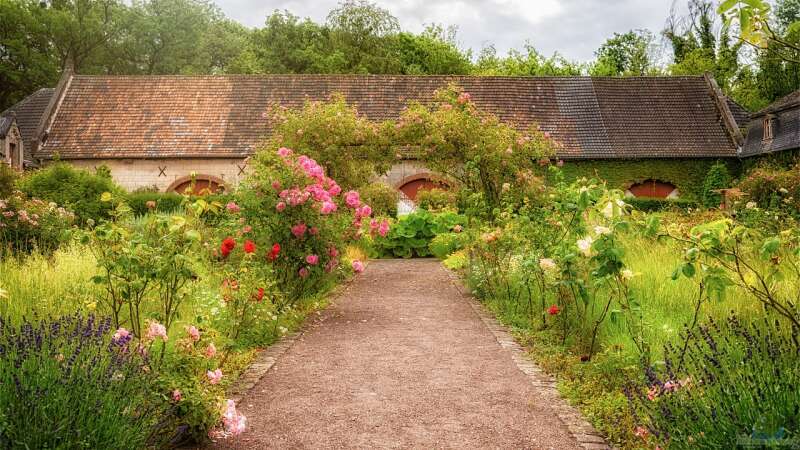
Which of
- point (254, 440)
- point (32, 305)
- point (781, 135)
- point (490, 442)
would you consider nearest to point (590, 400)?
point (490, 442)

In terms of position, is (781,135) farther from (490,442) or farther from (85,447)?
(85,447)

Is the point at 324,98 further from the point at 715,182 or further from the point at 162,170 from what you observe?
the point at 715,182

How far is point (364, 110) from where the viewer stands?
1053 inches

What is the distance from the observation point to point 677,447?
364 centimetres

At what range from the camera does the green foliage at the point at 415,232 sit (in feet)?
58.9

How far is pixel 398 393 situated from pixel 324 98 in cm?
2241

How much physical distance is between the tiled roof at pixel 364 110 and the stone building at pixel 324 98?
4cm

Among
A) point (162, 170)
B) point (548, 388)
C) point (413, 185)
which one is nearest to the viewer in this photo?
point (548, 388)

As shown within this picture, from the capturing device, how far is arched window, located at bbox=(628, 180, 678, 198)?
2619cm

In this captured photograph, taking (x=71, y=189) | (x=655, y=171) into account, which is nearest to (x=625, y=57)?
(x=655, y=171)

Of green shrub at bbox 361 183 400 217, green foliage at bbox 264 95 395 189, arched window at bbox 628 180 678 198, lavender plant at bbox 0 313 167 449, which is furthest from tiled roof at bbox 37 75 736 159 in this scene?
lavender plant at bbox 0 313 167 449

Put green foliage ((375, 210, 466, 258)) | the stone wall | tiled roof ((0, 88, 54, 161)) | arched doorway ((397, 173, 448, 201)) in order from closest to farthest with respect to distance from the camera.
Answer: green foliage ((375, 210, 466, 258)) < the stone wall < arched doorway ((397, 173, 448, 201)) < tiled roof ((0, 88, 54, 161))

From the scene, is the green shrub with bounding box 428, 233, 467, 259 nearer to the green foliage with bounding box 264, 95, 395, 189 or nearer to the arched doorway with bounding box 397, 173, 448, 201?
the green foliage with bounding box 264, 95, 395, 189

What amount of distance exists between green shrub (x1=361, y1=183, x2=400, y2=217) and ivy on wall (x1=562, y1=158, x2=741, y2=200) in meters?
7.31
